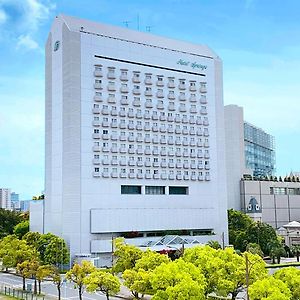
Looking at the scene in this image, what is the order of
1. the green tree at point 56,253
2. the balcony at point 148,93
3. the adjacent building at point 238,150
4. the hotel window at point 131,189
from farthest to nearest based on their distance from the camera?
the adjacent building at point 238,150 → the balcony at point 148,93 → the hotel window at point 131,189 → the green tree at point 56,253

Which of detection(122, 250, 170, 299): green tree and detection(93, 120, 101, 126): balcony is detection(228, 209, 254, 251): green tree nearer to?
detection(93, 120, 101, 126): balcony

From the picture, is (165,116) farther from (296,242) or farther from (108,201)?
(296,242)

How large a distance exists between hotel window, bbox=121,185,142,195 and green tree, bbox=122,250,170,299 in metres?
27.5

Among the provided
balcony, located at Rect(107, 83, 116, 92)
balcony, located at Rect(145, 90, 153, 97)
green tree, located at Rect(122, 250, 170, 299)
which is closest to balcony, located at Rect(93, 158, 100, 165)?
balcony, located at Rect(107, 83, 116, 92)

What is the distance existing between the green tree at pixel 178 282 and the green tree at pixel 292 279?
15.0 feet

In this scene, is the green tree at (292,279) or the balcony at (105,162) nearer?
the green tree at (292,279)

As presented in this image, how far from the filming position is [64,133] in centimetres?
6131

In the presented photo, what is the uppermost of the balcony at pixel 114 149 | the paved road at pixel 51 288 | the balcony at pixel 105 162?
the balcony at pixel 114 149

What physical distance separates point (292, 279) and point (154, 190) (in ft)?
129

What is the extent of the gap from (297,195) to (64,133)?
4553 cm

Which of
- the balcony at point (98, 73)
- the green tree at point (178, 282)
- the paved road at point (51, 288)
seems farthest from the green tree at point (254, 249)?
the green tree at point (178, 282)

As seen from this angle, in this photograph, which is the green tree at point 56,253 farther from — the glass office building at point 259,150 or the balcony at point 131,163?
the glass office building at point 259,150

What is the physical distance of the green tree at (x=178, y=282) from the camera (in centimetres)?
2775

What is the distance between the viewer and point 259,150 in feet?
319
